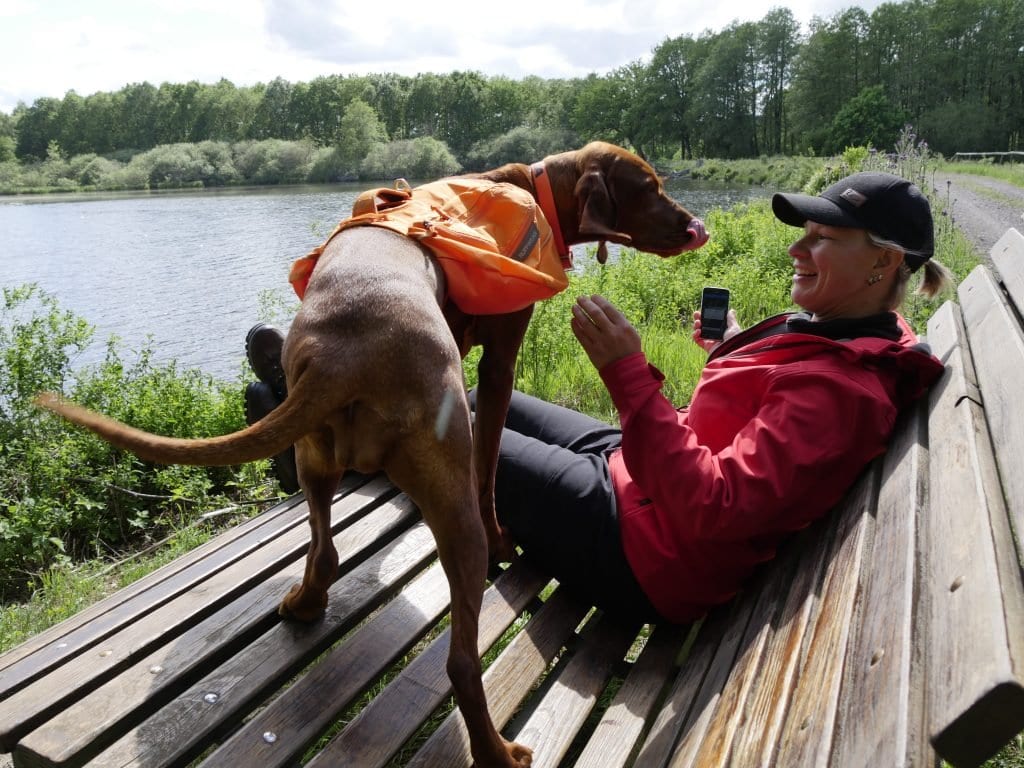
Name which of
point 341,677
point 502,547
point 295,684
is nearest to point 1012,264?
point 502,547

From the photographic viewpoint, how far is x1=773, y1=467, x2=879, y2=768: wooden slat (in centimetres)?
100

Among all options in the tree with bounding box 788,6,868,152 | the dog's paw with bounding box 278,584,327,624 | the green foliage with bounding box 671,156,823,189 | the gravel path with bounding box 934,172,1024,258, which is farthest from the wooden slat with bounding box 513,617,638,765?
the tree with bounding box 788,6,868,152

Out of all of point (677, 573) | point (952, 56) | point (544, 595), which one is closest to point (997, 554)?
→ point (677, 573)

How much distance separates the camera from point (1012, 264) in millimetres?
2408

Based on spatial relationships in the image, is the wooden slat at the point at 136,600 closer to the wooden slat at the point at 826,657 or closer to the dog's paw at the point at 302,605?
the dog's paw at the point at 302,605

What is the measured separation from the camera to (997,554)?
1.00 m

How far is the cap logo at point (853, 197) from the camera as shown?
6.88 feet

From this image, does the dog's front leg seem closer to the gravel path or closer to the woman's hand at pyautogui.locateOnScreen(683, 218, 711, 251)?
the woman's hand at pyautogui.locateOnScreen(683, 218, 711, 251)

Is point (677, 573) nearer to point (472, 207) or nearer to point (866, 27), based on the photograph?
point (472, 207)

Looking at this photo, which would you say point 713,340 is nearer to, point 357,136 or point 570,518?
point 570,518

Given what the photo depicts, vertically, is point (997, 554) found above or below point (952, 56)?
below

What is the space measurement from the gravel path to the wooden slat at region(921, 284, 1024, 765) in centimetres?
684

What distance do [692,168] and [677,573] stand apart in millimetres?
52444

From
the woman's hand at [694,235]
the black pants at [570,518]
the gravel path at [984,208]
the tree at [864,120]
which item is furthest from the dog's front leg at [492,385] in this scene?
the tree at [864,120]
